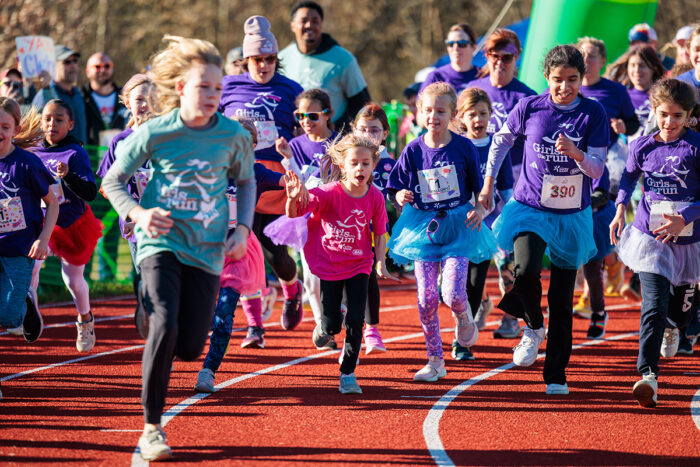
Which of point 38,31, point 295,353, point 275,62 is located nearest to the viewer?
point 295,353

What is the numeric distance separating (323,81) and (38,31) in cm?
1050

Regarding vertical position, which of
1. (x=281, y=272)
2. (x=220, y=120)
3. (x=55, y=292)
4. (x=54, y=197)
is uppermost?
(x=220, y=120)

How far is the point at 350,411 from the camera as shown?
637 cm

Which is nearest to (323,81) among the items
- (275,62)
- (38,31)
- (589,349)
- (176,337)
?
(275,62)

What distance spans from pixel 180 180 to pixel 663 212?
338 centimetres

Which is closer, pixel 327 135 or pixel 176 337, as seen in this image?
pixel 176 337

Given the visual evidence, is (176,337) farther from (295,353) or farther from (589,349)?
(589,349)

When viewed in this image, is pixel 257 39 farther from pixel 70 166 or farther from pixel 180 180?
pixel 180 180

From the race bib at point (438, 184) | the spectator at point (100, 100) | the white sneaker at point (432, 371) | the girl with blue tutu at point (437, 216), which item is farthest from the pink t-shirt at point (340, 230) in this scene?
the spectator at point (100, 100)

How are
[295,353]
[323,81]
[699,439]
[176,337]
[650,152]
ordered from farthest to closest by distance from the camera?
1. [323,81]
2. [295,353]
3. [650,152]
4. [699,439]
5. [176,337]

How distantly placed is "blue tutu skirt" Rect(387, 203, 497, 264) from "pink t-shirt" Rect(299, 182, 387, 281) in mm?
299

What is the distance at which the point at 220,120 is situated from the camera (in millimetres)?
5469

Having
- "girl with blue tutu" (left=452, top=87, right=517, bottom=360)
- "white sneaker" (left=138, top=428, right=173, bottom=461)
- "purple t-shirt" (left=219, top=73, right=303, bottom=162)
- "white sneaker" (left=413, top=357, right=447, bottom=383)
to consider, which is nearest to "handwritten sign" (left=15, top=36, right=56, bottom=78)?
"purple t-shirt" (left=219, top=73, right=303, bottom=162)

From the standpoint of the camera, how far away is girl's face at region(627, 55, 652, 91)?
1062 centimetres
